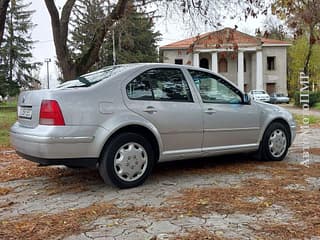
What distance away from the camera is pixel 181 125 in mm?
5430

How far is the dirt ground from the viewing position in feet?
11.5

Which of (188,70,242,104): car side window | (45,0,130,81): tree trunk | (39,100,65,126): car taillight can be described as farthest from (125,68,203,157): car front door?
(45,0,130,81): tree trunk

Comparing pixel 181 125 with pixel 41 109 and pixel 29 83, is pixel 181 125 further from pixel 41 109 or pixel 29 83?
pixel 29 83

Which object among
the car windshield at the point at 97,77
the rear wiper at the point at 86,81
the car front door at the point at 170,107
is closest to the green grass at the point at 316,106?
the car front door at the point at 170,107

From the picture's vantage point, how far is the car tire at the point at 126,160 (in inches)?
191

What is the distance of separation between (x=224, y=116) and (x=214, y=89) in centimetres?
44

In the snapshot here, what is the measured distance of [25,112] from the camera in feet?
16.7

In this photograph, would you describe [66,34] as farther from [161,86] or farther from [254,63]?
[254,63]

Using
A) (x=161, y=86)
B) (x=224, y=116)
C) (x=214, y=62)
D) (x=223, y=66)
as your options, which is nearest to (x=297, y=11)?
(x=224, y=116)

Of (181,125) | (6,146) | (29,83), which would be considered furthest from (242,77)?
(181,125)

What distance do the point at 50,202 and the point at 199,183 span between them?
1.91m

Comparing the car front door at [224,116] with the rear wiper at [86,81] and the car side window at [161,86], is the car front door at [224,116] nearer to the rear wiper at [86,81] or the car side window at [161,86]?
the car side window at [161,86]

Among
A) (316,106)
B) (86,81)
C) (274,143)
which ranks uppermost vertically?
(86,81)

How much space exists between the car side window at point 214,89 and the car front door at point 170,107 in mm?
231
